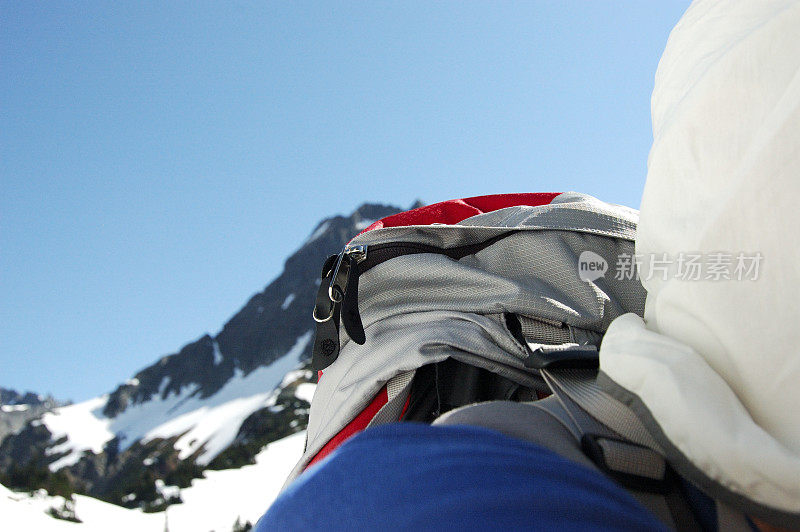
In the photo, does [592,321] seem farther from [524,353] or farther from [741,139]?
[741,139]

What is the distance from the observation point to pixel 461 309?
1350mm

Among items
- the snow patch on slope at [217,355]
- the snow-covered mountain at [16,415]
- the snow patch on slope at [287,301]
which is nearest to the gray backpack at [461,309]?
the snow patch on slope at [287,301]

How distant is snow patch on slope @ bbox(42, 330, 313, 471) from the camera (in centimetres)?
3862

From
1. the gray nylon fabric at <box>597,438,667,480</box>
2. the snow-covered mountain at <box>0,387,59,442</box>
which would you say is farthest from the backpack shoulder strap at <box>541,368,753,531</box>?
the snow-covered mountain at <box>0,387,59,442</box>

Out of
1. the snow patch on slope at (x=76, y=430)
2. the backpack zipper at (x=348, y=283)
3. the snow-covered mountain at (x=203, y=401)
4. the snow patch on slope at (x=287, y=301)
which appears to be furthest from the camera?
the snow patch on slope at (x=287, y=301)

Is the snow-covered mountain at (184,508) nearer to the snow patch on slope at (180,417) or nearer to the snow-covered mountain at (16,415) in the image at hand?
the snow patch on slope at (180,417)

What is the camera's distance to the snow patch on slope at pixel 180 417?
38.6m

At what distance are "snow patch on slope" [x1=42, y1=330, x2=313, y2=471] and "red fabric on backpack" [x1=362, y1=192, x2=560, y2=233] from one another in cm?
3472

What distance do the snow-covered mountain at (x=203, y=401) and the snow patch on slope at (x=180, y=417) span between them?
4.4 inches

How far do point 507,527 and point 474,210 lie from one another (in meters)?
1.33

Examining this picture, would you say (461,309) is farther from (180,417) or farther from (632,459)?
(180,417)

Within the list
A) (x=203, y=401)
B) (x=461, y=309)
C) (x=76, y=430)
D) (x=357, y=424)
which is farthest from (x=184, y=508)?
(x=76, y=430)

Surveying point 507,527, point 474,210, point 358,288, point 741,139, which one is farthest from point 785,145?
point 474,210

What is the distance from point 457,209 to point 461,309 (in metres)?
0.52
